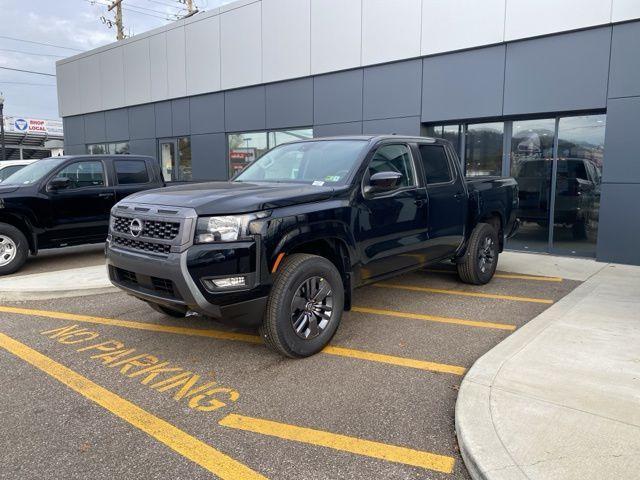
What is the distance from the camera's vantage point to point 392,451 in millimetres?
3053

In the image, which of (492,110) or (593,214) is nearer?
(593,214)

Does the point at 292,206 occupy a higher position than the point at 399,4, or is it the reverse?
the point at 399,4

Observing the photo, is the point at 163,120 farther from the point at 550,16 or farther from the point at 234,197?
the point at 234,197

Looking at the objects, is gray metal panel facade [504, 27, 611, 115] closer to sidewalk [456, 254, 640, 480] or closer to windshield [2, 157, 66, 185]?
sidewalk [456, 254, 640, 480]

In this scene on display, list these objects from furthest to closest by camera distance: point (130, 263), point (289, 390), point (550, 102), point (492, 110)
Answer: point (492, 110)
point (550, 102)
point (130, 263)
point (289, 390)

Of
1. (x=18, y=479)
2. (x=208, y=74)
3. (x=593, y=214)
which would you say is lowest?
(x=18, y=479)

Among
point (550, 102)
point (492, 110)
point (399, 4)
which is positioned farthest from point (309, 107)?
point (550, 102)

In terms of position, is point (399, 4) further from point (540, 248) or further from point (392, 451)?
point (392, 451)

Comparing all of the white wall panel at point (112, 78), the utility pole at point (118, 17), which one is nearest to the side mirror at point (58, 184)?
the white wall panel at point (112, 78)

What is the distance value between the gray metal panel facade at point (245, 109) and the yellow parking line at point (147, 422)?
1024cm

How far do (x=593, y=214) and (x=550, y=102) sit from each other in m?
2.12

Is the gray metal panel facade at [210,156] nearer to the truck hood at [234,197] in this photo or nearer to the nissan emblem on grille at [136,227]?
the truck hood at [234,197]

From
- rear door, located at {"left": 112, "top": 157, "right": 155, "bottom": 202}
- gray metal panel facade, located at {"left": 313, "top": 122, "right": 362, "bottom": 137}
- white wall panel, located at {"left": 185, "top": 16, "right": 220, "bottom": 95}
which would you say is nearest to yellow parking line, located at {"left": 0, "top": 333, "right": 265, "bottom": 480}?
rear door, located at {"left": 112, "top": 157, "right": 155, "bottom": 202}

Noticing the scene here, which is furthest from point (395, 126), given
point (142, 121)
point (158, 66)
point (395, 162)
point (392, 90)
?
point (142, 121)
